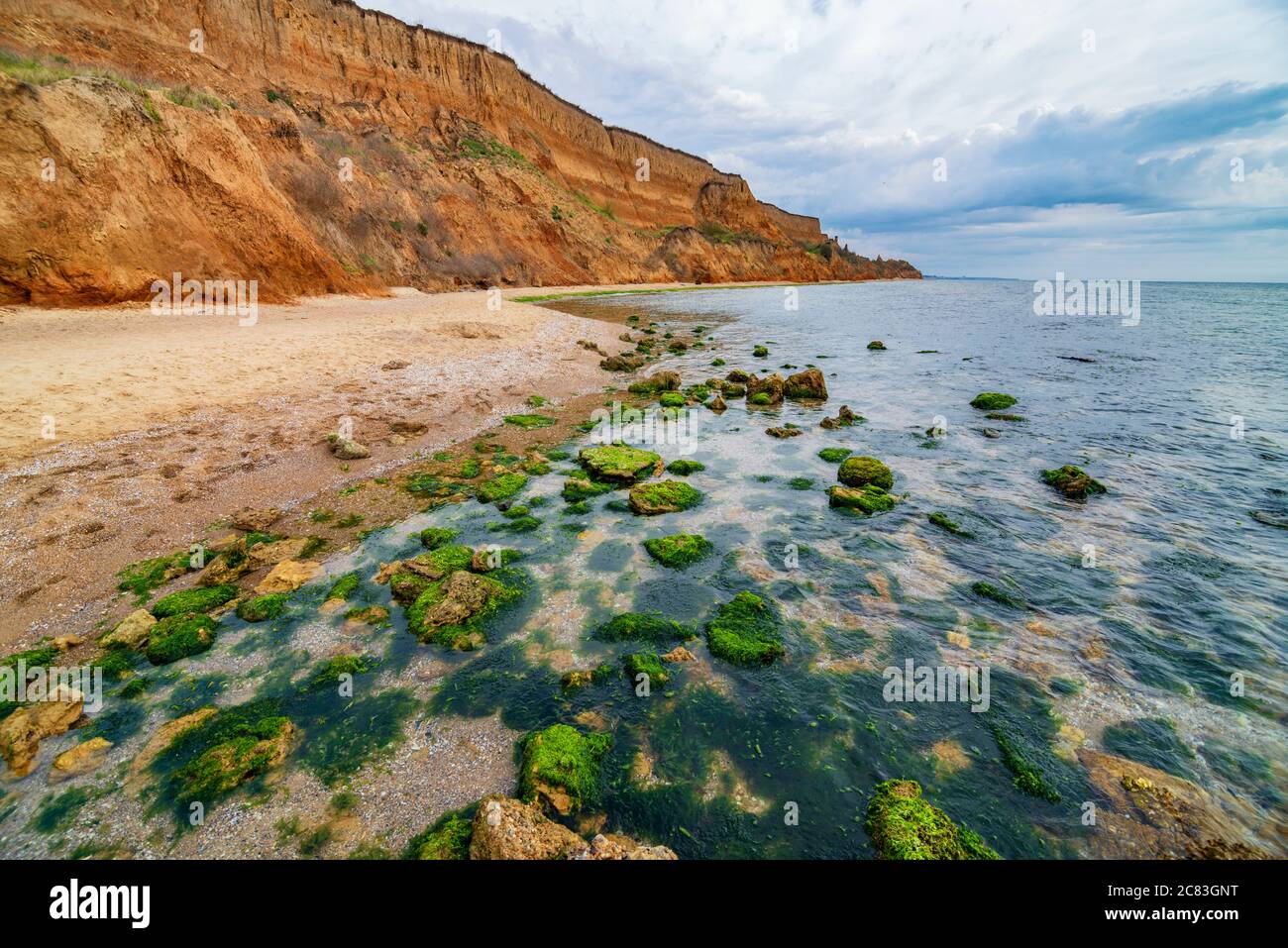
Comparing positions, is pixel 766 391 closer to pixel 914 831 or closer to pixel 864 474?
pixel 864 474

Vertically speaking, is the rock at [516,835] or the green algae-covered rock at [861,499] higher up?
the green algae-covered rock at [861,499]

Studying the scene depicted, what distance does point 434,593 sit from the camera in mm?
8102

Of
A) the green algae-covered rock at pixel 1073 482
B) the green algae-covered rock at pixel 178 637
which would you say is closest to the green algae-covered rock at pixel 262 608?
the green algae-covered rock at pixel 178 637

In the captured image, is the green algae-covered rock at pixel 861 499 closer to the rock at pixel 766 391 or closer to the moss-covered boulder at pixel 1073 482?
the moss-covered boulder at pixel 1073 482

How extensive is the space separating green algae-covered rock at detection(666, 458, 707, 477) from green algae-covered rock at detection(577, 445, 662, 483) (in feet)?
1.43

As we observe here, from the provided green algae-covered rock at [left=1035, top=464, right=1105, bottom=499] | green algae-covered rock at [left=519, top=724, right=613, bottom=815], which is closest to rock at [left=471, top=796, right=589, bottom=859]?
green algae-covered rock at [left=519, top=724, right=613, bottom=815]

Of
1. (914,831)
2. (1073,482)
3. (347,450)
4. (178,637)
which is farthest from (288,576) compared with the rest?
(1073,482)

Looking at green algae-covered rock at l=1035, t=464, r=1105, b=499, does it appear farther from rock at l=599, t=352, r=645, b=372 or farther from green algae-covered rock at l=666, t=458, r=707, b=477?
rock at l=599, t=352, r=645, b=372

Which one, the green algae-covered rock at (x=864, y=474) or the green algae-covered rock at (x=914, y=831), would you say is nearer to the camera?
the green algae-covered rock at (x=914, y=831)

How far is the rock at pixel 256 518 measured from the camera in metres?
9.71

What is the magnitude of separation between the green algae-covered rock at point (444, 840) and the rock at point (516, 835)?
4.5 inches

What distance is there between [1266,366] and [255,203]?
61.6 metres

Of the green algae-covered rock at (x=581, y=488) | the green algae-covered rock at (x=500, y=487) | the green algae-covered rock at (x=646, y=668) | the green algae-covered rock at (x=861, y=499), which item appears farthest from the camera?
the green algae-covered rock at (x=581, y=488)

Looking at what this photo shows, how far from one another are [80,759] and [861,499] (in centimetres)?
1317
